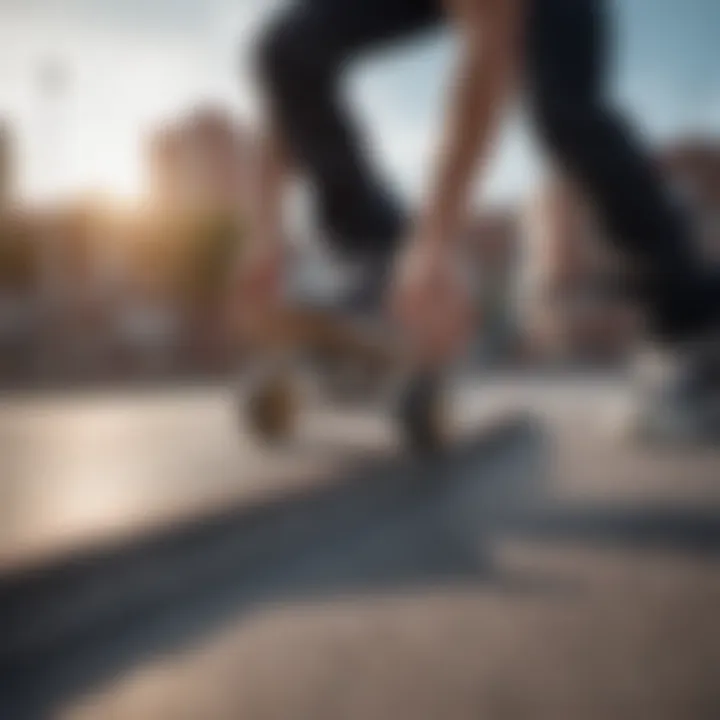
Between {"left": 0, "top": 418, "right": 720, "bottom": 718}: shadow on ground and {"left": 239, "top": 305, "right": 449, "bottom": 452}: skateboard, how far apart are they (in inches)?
4.1

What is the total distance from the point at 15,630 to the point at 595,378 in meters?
0.74

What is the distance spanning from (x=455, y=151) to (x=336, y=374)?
0.52 meters

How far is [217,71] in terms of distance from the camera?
765 millimetres

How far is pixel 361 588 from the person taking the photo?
2.02 ft

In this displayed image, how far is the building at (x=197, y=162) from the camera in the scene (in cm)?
74

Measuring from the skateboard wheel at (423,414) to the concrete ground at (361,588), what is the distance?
0.05 metres

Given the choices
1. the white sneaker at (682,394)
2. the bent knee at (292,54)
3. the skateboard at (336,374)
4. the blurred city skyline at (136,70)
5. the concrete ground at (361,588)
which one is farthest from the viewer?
the white sneaker at (682,394)

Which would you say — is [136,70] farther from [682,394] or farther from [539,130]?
[682,394]

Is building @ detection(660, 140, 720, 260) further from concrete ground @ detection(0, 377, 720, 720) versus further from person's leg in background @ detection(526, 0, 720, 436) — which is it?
concrete ground @ detection(0, 377, 720, 720)

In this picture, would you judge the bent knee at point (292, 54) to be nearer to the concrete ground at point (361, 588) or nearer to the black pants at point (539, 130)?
the black pants at point (539, 130)

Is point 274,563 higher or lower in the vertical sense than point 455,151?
lower

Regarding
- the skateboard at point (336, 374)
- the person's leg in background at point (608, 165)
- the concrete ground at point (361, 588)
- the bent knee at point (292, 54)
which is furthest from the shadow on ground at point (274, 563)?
the bent knee at point (292, 54)

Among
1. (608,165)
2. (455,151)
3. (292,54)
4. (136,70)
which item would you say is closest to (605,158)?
(608,165)

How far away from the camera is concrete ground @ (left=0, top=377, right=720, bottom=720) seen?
0.46m
